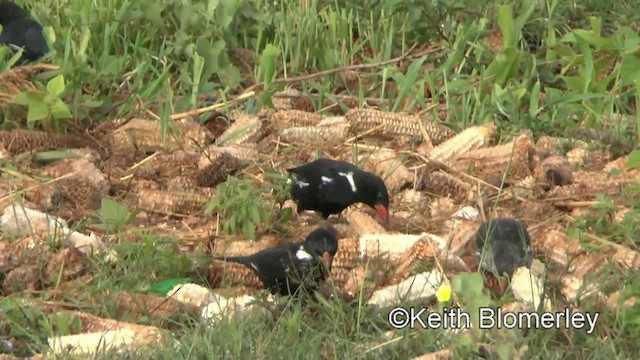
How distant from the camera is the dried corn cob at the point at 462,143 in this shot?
22.6 ft

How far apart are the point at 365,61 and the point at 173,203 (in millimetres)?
2249

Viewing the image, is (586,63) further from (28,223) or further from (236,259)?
(28,223)

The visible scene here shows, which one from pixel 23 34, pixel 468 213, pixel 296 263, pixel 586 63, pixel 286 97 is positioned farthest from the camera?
pixel 23 34

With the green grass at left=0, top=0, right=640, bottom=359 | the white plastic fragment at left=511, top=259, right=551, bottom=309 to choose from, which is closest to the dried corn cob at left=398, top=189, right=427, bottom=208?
the green grass at left=0, top=0, right=640, bottom=359

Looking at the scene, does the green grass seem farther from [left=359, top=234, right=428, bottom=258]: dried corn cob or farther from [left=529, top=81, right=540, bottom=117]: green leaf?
[left=359, top=234, right=428, bottom=258]: dried corn cob

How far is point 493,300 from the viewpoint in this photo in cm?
509

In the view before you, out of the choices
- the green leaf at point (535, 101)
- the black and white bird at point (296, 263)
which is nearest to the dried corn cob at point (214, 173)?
the black and white bird at point (296, 263)

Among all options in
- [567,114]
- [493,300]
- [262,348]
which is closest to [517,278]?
[493,300]

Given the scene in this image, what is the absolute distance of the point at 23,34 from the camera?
792cm

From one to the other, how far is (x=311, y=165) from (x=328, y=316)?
4.98 ft

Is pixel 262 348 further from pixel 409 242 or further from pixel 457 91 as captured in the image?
pixel 457 91

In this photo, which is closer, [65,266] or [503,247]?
[503,247]

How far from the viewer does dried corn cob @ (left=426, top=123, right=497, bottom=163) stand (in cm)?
690

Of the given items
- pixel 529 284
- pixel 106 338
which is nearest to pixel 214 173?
pixel 106 338
